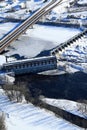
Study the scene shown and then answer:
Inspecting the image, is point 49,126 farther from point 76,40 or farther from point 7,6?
point 7,6

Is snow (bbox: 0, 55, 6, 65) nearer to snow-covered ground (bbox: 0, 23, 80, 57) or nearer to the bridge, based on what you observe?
snow-covered ground (bbox: 0, 23, 80, 57)

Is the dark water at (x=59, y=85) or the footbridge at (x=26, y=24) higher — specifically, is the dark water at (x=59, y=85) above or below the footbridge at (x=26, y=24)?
below

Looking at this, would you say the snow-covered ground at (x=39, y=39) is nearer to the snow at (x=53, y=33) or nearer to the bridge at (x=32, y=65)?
the snow at (x=53, y=33)

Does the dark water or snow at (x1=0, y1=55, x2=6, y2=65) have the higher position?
snow at (x1=0, y1=55, x2=6, y2=65)

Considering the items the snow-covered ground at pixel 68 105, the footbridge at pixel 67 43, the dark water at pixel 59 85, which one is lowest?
the snow-covered ground at pixel 68 105

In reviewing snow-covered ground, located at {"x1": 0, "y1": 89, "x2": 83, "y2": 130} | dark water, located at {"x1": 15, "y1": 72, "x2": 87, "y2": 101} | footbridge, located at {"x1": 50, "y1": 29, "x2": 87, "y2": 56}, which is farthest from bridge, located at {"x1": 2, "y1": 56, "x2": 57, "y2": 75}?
snow-covered ground, located at {"x1": 0, "y1": 89, "x2": 83, "y2": 130}

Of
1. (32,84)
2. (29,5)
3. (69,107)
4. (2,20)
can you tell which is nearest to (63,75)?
(32,84)

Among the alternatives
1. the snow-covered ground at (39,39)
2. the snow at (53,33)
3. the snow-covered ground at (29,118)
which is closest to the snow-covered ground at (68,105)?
the snow-covered ground at (29,118)
